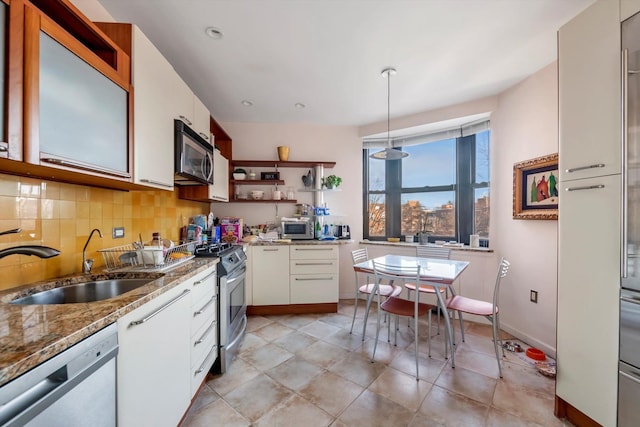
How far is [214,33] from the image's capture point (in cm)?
184

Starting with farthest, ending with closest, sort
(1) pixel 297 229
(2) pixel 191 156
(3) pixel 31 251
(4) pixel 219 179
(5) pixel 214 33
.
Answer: (1) pixel 297 229 < (4) pixel 219 179 < (2) pixel 191 156 < (5) pixel 214 33 < (3) pixel 31 251

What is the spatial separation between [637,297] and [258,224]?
3482 millimetres

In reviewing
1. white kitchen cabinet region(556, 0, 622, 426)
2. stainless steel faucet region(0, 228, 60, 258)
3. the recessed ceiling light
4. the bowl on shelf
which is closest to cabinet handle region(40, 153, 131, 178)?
stainless steel faucet region(0, 228, 60, 258)

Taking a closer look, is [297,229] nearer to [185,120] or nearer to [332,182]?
[332,182]

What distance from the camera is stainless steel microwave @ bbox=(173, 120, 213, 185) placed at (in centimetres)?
186

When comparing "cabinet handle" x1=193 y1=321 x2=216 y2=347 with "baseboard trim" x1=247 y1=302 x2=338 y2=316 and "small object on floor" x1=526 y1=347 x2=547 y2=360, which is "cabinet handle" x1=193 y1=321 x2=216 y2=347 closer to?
"baseboard trim" x1=247 y1=302 x2=338 y2=316

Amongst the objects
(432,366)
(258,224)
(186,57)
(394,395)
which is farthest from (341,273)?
(186,57)

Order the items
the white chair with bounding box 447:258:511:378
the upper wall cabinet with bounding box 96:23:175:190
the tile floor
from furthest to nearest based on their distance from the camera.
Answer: the white chair with bounding box 447:258:511:378
the tile floor
the upper wall cabinet with bounding box 96:23:175:190

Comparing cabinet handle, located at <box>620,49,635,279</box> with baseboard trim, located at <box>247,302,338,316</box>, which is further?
baseboard trim, located at <box>247,302,338,316</box>

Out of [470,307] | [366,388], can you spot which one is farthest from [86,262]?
[470,307]

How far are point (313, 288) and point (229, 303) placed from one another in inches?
49.1

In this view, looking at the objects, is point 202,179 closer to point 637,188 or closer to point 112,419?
point 112,419

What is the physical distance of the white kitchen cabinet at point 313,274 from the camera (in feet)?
10.1

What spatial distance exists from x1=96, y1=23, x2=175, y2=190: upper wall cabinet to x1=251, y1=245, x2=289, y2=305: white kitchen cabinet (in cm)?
147
